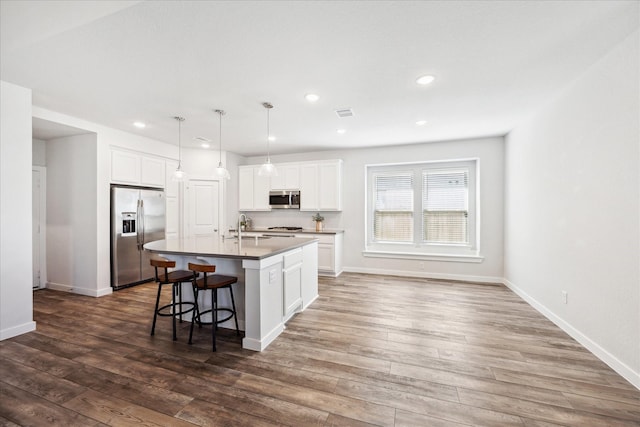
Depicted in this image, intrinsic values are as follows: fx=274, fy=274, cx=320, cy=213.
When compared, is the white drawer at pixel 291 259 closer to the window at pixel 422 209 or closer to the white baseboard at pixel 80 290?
the window at pixel 422 209

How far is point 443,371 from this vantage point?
7.43 feet

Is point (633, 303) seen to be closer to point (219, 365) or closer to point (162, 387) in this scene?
point (219, 365)

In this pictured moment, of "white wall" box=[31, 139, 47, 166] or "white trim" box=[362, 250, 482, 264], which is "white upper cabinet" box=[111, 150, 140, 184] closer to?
"white wall" box=[31, 139, 47, 166]

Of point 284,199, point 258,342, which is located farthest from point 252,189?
point 258,342

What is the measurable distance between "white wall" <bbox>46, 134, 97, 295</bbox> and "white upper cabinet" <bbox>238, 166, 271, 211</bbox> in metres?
2.71

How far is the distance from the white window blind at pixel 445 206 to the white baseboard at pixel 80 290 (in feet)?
18.7

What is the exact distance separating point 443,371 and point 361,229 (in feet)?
11.9

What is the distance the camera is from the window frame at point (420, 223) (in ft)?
17.2

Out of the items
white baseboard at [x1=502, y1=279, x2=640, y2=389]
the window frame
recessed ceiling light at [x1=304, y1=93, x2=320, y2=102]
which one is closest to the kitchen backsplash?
the window frame

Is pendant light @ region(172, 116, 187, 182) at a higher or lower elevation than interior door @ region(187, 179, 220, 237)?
higher

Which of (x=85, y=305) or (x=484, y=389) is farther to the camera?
(x=85, y=305)

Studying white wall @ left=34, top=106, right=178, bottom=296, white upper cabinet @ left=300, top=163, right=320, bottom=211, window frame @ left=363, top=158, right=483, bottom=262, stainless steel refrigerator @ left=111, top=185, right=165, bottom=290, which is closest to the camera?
white wall @ left=34, top=106, right=178, bottom=296

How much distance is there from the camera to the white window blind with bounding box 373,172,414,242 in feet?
18.8

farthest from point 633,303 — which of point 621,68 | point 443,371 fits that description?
point 621,68
